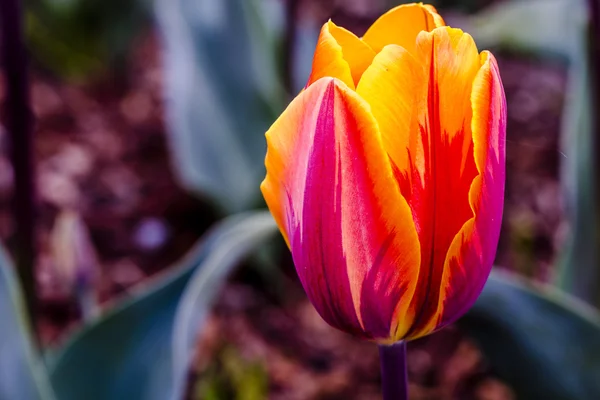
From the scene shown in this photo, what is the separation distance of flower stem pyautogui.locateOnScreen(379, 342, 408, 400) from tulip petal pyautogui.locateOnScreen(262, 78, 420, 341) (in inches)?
0.5

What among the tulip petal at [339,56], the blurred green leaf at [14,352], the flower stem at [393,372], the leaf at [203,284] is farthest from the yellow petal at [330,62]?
the blurred green leaf at [14,352]

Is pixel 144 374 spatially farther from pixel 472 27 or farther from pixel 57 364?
pixel 472 27

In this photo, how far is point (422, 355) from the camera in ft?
4.02

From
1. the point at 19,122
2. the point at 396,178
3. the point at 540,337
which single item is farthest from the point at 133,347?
the point at 396,178

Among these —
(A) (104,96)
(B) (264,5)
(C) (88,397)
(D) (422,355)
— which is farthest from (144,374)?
(A) (104,96)

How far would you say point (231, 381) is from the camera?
41.8 inches

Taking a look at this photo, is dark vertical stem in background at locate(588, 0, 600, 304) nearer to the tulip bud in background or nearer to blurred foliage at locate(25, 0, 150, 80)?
the tulip bud in background

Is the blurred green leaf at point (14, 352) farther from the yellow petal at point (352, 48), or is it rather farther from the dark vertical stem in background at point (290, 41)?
the dark vertical stem in background at point (290, 41)

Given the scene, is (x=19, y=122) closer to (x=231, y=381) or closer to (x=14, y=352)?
(x=14, y=352)

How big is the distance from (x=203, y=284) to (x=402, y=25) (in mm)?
331

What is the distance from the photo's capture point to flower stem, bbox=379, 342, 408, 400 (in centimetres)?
39

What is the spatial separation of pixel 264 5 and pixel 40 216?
61 cm

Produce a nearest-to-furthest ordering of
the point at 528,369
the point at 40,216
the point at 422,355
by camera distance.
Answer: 1. the point at 528,369
2. the point at 422,355
3. the point at 40,216

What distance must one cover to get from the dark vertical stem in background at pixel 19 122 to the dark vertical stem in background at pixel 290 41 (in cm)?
48
